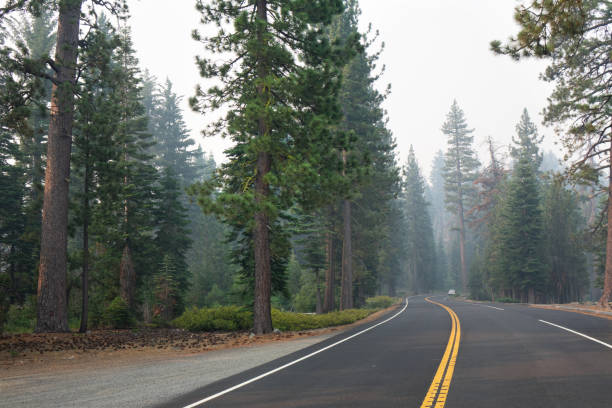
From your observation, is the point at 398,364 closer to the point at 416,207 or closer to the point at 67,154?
the point at 67,154

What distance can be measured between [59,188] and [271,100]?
8.76 meters

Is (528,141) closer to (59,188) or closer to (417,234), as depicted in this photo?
(417,234)

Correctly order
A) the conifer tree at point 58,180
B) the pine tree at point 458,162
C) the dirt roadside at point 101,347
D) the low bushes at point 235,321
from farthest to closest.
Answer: the pine tree at point 458,162 → the low bushes at point 235,321 → the conifer tree at point 58,180 → the dirt roadside at point 101,347

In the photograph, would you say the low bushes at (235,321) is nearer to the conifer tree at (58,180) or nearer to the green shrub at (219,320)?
the green shrub at (219,320)

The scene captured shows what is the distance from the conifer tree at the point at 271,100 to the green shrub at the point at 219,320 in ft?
7.74

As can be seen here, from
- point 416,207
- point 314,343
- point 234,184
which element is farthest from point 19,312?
point 416,207

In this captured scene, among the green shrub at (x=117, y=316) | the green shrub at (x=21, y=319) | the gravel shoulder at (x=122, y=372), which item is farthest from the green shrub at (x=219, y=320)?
the green shrub at (x=21, y=319)

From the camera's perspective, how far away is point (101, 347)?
14.1 m

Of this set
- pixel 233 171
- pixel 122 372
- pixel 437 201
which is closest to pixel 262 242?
pixel 233 171

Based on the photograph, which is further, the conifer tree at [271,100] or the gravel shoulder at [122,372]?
the conifer tree at [271,100]

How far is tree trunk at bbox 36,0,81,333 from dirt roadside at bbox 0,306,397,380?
113 cm

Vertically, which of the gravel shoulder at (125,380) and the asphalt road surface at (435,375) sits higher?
the asphalt road surface at (435,375)

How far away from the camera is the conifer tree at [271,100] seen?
16.1 m

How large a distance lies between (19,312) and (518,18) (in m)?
25.6
